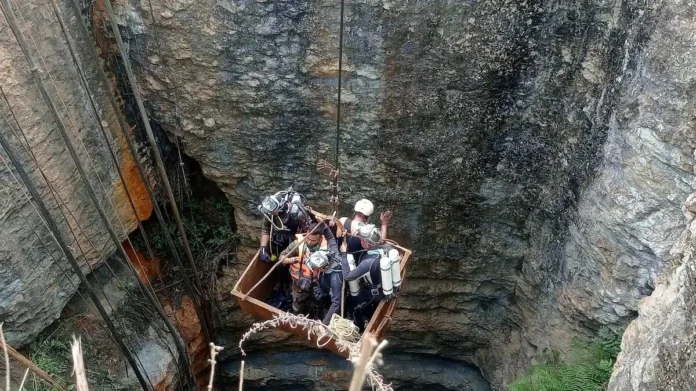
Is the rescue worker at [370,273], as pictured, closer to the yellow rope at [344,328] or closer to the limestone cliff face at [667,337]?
the yellow rope at [344,328]

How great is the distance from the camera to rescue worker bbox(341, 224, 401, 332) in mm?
5523

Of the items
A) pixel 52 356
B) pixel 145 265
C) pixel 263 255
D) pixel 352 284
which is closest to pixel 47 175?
pixel 52 356

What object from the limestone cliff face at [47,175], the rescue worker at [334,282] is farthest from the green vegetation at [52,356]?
the rescue worker at [334,282]

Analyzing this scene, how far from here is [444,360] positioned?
31.2 feet

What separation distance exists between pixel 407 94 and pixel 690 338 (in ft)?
13.3

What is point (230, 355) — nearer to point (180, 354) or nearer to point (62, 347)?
point (180, 354)

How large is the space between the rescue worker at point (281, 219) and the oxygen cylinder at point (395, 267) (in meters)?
1.07

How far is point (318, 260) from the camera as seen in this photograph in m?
5.63

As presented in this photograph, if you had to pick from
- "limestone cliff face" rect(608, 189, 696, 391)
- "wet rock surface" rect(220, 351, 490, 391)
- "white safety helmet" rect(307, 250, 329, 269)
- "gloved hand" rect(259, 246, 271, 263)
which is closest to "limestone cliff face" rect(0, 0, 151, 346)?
"gloved hand" rect(259, 246, 271, 263)

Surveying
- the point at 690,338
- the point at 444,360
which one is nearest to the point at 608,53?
the point at 690,338

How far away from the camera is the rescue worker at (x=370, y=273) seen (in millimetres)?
5523

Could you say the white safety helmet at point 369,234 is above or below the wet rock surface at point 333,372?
above

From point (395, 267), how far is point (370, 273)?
12.2 inches

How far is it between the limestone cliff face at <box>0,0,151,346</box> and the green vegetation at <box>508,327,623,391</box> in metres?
4.96
